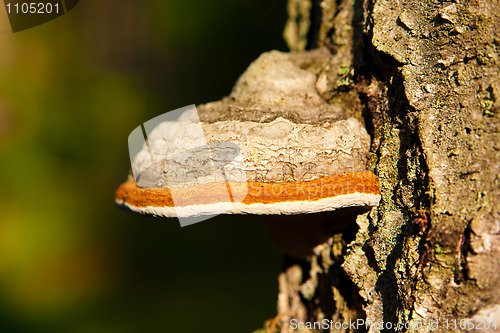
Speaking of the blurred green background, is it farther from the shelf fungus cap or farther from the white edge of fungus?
the white edge of fungus

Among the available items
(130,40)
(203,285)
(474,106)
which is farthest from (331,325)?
(130,40)

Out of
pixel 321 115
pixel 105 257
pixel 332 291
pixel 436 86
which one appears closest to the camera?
pixel 436 86

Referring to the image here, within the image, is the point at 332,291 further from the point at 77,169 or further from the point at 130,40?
the point at 130,40

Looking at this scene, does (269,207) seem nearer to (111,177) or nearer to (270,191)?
(270,191)

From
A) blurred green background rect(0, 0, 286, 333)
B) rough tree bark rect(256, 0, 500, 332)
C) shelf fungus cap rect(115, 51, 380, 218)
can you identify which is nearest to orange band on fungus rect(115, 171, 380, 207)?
shelf fungus cap rect(115, 51, 380, 218)

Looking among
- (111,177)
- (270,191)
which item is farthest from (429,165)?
(111,177)
